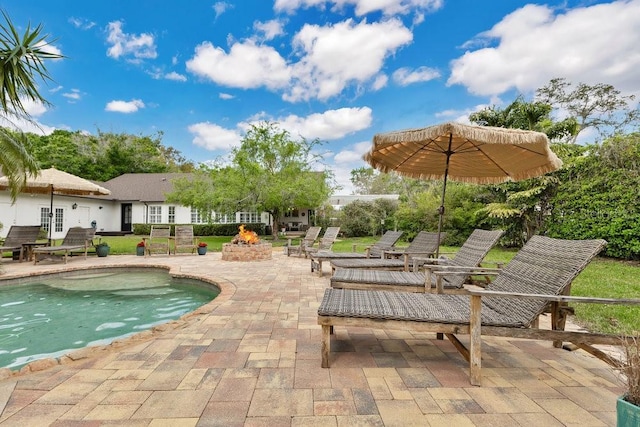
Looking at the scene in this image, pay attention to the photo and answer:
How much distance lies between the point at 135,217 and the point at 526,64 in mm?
25009

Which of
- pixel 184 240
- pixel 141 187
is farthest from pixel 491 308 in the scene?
pixel 141 187

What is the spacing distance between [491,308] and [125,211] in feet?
84.5

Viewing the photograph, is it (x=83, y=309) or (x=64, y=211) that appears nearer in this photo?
(x=83, y=309)

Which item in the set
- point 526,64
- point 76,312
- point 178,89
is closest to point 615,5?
point 526,64

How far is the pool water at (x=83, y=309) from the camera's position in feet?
11.2

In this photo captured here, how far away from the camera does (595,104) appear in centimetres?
→ 1981

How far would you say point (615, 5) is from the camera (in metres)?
8.01

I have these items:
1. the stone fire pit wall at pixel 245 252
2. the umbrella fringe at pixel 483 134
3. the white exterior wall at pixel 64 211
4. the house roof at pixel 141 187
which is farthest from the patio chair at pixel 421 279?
the house roof at pixel 141 187

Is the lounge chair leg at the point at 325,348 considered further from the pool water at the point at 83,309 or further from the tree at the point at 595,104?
the tree at the point at 595,104

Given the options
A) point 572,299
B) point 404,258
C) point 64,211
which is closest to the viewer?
point 572,299

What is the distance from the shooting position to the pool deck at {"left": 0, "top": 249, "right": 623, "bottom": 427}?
173cm

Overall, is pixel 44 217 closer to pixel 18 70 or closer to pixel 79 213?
pixel 79 213

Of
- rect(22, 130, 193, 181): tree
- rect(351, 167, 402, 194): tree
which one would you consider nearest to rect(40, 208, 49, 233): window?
rect(22, 130, 193, 181): tree

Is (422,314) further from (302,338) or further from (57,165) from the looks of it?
(57,165)
